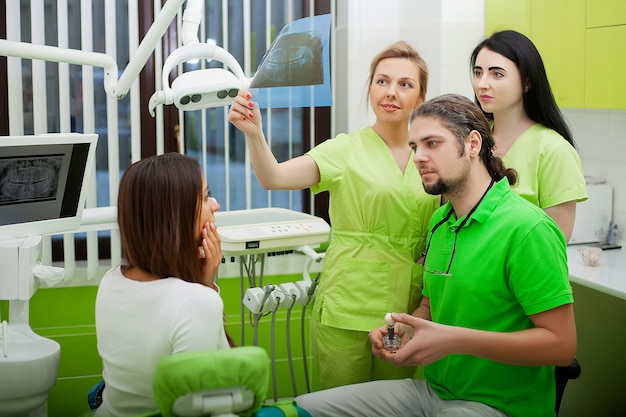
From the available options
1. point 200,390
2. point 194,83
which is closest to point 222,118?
point 194,83

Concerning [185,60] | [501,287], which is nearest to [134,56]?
[185,60]

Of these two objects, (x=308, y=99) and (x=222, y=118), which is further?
(x=222, y=118)

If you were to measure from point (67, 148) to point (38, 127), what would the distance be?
46.3 inches

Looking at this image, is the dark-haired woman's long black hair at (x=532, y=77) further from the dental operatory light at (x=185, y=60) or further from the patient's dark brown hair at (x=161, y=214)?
the patient's dark brown hair at (x=161, y=214)

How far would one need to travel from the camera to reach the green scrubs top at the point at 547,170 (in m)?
2.12

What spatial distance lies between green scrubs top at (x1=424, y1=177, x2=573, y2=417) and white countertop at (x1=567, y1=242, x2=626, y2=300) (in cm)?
68

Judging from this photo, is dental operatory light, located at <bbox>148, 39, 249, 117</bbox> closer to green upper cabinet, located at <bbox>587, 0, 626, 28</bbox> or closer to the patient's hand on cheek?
the patient's hand on cheek

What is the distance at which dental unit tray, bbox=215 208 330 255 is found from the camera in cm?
229

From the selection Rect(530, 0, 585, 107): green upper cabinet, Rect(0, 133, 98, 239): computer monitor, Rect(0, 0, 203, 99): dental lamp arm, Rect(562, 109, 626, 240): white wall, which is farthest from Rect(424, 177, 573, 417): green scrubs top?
Rect(562, 109, 626, 240): white wall

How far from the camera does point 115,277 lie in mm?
1608

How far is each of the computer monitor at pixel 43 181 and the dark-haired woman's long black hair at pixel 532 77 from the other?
1137 mm

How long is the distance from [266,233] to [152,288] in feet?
2.68

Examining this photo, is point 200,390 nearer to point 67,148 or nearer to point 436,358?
point 436,358

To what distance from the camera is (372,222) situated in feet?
7.06
